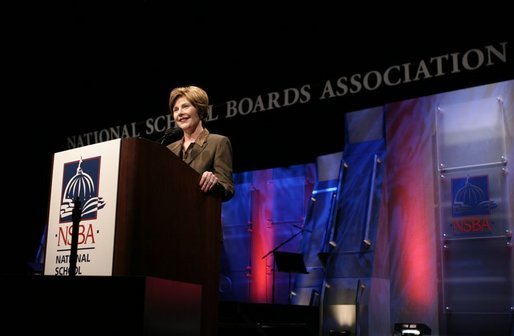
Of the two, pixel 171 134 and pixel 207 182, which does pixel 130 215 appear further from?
pixel 171 134

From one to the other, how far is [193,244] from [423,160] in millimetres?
4986

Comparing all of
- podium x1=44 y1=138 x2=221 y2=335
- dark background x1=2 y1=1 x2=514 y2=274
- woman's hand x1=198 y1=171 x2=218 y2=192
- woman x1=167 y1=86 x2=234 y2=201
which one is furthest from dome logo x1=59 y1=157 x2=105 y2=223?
dark background x1=2 y1=1 x2=514 y2=274

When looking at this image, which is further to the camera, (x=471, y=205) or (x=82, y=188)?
(x=471, y=205)

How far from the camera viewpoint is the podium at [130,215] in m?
1.76

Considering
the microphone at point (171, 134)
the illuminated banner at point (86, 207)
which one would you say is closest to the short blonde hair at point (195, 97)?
the microphone at point (171, 134)

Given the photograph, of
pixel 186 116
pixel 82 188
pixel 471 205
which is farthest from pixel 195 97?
pixel 471 205

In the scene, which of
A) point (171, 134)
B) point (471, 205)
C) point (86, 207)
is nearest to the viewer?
point (86, 207)

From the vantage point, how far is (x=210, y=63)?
294 inches

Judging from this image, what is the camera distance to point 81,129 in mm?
9016

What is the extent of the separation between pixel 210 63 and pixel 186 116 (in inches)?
203

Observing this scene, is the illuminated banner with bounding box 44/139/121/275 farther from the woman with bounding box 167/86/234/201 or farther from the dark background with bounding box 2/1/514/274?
the dark background with bounding box 2/1/514/274

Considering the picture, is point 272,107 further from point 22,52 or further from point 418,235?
point 22,52

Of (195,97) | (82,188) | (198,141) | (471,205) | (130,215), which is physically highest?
(471,205)

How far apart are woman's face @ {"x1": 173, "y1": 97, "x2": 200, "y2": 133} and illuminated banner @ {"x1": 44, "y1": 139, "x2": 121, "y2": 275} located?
1.86 feet
